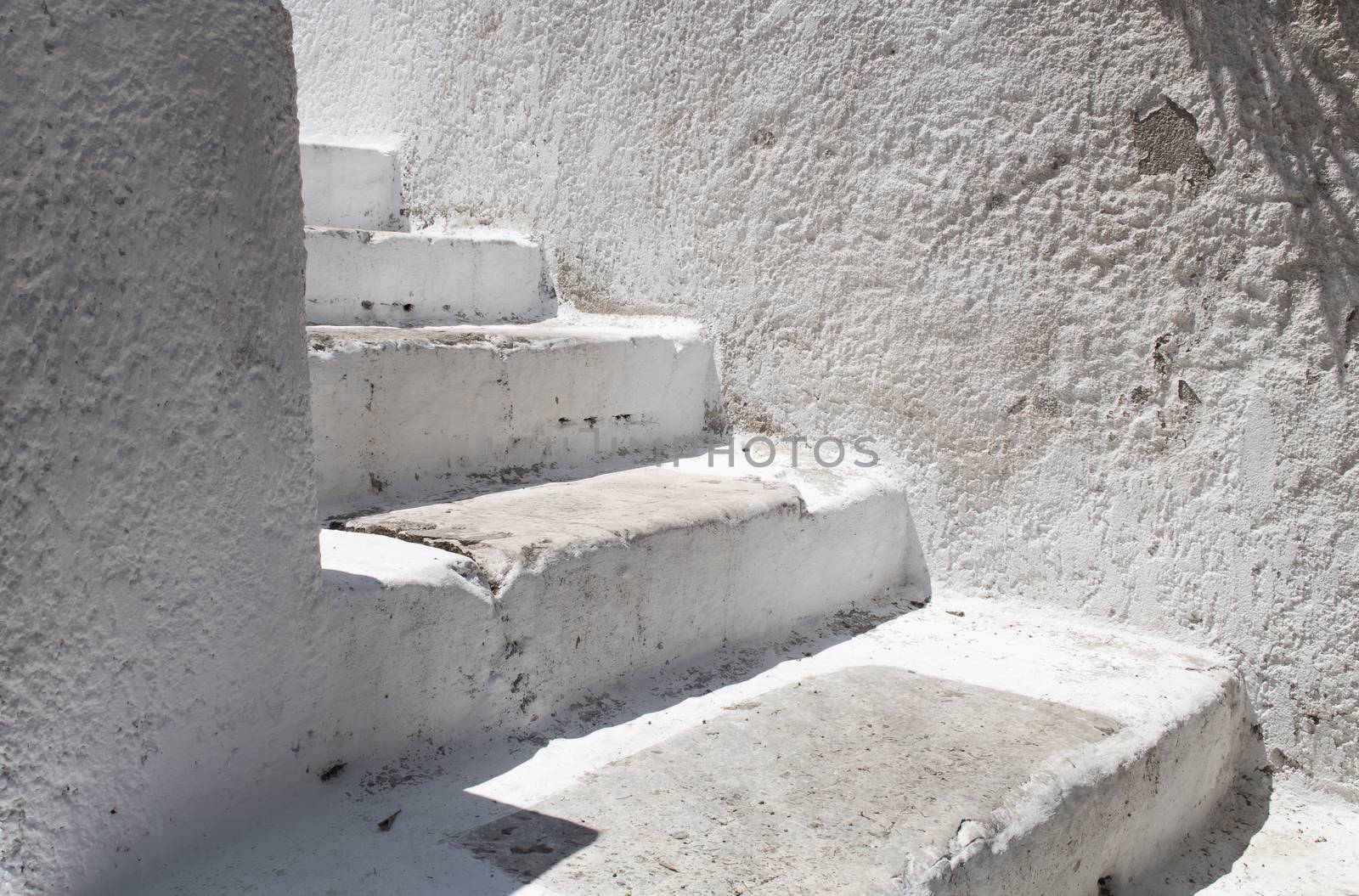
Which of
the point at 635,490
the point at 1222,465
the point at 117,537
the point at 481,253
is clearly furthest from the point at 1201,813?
the point at 481,253

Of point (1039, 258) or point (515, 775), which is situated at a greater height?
point (1039, 258)

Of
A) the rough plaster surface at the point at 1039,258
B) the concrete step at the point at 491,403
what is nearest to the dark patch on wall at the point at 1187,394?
the rough plaster surface at the point at 1039,258

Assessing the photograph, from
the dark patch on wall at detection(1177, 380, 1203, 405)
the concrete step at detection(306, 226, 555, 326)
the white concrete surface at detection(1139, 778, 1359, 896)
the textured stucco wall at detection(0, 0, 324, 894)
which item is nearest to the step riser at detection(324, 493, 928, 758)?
the textured stucco wall at detection(0, 0, 324, 894)

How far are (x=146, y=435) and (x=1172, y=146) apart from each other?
177cm

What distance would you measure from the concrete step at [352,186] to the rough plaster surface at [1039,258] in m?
0.42

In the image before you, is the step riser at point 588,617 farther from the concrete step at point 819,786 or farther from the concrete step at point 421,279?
the concrete step at point 421,279

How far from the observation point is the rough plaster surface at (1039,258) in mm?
1948

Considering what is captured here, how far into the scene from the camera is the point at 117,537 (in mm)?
1156

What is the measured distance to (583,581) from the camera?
174 cm

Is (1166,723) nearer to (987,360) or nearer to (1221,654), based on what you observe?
(1221,654)

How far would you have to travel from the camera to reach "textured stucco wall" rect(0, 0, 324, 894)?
1.08 metres

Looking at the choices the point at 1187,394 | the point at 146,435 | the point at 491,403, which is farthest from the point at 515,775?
the point at 1187,394

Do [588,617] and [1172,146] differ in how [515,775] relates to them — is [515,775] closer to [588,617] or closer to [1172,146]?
[588,617]

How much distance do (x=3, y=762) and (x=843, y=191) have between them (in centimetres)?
194
